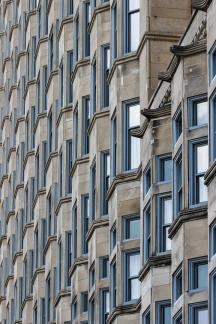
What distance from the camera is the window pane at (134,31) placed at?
65125 millimetres

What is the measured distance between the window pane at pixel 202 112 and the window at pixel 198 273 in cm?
405

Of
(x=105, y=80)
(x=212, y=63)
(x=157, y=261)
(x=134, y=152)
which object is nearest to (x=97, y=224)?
(x=134, y=152)

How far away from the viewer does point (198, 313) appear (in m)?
52.1

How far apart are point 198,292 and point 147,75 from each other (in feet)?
40.6

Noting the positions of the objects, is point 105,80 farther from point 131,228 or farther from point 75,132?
point 131,228

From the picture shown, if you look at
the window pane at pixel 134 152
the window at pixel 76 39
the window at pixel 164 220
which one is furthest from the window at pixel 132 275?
the window at pixel 76 39

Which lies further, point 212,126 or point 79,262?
point 79,262

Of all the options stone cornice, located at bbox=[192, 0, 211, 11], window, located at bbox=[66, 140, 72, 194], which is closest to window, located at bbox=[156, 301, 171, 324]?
stone cornice, located at bbox=[192, 0, 211, 11]

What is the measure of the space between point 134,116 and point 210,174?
13541 millimetres

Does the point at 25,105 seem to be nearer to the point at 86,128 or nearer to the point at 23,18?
the point at 23,18

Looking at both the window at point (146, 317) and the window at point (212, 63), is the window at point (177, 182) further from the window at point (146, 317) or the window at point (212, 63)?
the window at point (146, 317)

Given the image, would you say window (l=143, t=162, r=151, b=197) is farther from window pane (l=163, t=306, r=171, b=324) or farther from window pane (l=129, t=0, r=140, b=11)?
window pane (l=129, t=0, r=140, b=11)

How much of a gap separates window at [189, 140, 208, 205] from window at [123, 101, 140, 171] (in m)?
9.87

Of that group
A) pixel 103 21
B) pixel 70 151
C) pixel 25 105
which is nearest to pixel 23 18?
pixel 25 105
